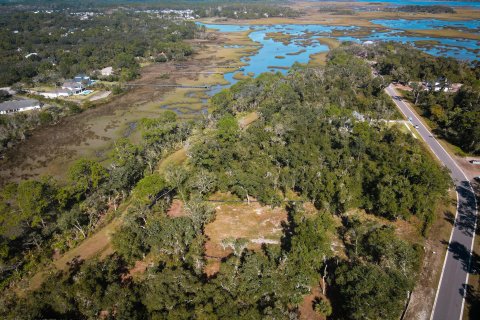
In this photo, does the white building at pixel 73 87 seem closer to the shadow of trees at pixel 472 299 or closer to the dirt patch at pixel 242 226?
the dirt patch at pixel 242 226

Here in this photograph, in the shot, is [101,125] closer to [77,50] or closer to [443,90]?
[443,90]

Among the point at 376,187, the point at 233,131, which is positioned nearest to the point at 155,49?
the point at 233,131

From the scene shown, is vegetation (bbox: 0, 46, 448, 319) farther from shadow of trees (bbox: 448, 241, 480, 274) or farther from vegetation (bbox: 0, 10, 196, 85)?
vegetation (bbox: 0, 10, 196, 85)

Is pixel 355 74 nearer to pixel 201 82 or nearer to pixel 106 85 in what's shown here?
pixel 201 82

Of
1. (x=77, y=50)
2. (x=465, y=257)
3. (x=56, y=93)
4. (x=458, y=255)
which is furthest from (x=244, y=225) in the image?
(x=77, y=50)

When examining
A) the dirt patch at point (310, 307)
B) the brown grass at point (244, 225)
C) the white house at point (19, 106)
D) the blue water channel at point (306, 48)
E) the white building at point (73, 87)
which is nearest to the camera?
the dirt patch at point (310, 307)

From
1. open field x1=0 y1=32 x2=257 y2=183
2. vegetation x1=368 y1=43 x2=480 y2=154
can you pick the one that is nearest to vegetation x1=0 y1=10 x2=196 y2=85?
open field x1=0 y1=32 x2=257 y2=183

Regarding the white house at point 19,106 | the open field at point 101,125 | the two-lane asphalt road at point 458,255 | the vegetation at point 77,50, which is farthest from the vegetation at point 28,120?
the two-lane asphalt road at point 458,255
